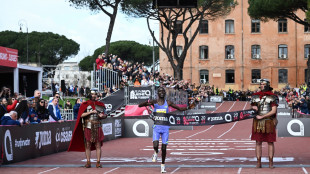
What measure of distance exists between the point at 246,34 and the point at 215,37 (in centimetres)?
422

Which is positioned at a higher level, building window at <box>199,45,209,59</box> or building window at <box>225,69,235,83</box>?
building window at <box>199,45,209,59</box>

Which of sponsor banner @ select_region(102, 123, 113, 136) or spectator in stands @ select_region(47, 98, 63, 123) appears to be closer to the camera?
spectator in stands @ select_region(47, 98, 63, 123)

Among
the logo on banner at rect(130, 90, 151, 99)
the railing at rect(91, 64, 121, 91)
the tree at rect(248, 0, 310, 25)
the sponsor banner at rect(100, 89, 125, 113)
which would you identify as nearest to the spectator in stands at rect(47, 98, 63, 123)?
the sponsor banner at rect(100, 89, 125, 113)

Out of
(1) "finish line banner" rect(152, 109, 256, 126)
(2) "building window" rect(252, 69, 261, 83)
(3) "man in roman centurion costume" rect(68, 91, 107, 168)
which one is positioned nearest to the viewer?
(3) "man in roman centurion costume" rect(68, 91, 107, 168)

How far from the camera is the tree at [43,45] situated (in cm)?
9312

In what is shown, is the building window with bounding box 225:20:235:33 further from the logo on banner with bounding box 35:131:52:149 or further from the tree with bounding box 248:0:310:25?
the logo on banner with bounding box 35:131:52:149

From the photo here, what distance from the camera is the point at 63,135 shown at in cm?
2120

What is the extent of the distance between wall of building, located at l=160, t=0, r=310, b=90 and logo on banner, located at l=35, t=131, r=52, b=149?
66837mm

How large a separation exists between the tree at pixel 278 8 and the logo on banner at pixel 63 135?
127ft

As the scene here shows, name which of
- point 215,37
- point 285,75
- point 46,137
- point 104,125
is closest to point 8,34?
point 215,37

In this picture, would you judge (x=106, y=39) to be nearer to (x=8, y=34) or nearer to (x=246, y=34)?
(x=246, y=34)

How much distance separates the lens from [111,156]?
18766 mm

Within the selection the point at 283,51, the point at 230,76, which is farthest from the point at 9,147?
the point at 283,51

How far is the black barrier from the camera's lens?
16.3 m
